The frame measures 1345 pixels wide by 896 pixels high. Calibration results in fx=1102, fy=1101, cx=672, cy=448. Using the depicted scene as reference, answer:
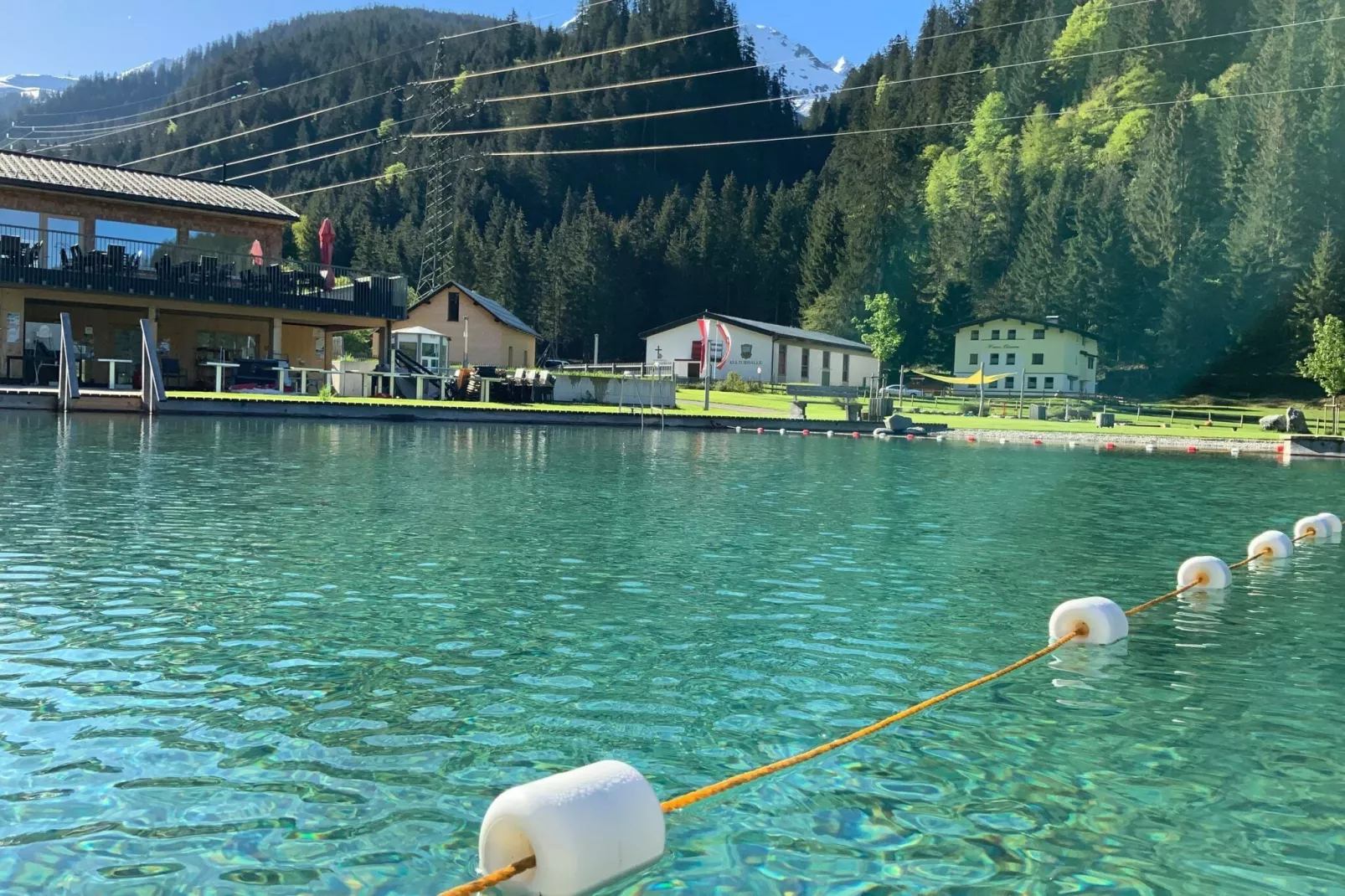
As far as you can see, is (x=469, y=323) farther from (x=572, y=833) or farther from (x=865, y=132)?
(x=865, y=132)

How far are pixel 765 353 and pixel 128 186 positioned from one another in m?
42.5

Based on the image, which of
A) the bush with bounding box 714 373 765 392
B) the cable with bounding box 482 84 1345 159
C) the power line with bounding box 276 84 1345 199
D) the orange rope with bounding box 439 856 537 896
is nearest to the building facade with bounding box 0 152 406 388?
the cable with bounding box 482 84 1345 159

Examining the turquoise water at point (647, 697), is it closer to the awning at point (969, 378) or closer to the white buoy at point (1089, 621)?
the white buoy at point (1089, 621)

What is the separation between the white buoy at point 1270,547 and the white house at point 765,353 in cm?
5586

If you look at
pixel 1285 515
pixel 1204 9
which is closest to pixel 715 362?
pixel 1285 515

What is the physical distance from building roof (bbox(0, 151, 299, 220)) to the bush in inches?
1146

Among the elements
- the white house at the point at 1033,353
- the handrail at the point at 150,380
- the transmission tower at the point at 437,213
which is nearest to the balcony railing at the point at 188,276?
the handrail at the point at 150,380

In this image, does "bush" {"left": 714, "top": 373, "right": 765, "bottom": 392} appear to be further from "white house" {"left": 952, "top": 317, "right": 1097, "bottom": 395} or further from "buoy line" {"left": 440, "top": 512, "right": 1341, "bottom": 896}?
"buoy line" {"left": 440, "top": 512, "right": 1341, "bottom": 896}

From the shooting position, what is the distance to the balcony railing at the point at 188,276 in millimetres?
34656

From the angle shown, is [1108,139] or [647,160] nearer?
[1108,139]

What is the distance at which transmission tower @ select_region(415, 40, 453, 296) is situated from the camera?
8250 centimetres

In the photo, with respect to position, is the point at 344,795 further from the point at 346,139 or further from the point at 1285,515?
the point at 346,139

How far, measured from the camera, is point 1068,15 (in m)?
127

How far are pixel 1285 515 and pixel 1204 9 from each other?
108284 mm
